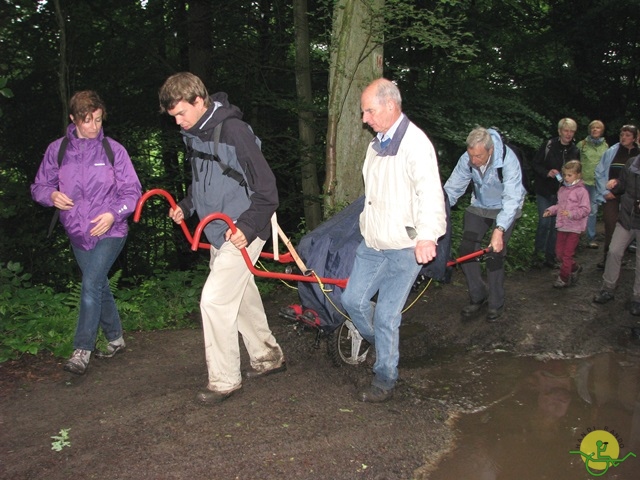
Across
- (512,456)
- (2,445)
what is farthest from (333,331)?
(2,445)

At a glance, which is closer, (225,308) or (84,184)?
(225,308)

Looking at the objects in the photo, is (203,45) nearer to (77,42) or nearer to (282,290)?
(77,42)

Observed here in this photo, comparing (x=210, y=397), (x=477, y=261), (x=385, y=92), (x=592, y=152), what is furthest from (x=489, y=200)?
(x=592, y=152)

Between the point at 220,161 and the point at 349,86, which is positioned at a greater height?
the point at 349,86

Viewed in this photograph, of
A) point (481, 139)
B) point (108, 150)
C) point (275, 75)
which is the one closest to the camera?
point (108, 150)

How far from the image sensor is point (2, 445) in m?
3.92

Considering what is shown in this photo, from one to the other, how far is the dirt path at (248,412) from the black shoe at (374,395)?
69 mm

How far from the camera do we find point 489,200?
6.42m

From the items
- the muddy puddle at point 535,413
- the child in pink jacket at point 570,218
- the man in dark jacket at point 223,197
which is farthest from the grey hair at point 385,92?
the child in pink jacket at point 570,218

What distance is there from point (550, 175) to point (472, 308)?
3267 mm

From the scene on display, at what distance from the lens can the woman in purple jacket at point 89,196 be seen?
477 centimetres

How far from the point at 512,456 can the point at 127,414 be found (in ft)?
9.10

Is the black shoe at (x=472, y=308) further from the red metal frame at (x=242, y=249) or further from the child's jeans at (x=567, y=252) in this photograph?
the red metal frame at (x=242, y=249)
